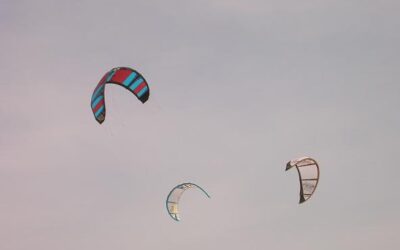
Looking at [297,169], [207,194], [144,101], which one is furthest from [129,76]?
[297,169]

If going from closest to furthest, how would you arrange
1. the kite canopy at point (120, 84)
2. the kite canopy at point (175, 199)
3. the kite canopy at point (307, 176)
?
1. the kite canopy at point (120, 84)
2. the kite canopy at point (307, 176)
3. the kite canopy at point (175, 199)

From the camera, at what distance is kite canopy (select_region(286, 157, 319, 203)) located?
88.5ft

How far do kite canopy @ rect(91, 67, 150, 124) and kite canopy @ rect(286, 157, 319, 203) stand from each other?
7.07 meters

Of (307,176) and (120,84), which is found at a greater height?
(120,84)

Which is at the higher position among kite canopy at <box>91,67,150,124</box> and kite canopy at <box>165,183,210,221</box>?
kite canopy at <box>91,67,150,124</box>

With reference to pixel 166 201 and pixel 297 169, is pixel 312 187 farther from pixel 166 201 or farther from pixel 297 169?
pixel 166 201

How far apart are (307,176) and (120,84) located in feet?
29.3

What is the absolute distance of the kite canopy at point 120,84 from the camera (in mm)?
24609

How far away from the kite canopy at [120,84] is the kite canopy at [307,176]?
Answer: 278 inches

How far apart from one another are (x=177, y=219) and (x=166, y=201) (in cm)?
122

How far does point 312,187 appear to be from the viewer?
27.8m

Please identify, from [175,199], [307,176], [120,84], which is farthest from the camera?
[175,199]

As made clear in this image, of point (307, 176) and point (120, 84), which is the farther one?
point (307, 176)

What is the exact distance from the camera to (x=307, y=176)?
27.8 m
